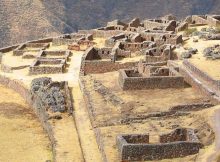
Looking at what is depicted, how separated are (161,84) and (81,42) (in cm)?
2430

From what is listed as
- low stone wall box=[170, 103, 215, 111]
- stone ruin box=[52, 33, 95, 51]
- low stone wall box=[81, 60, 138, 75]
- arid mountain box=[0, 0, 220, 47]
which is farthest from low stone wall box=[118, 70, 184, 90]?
arid mountain box=[0, 0, 220, 47]

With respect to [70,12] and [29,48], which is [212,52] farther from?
[70,12]

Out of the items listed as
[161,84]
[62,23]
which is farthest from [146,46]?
[62,23]

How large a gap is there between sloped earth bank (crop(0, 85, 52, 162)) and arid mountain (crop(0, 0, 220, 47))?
244 feet

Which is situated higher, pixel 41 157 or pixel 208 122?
pixel 208 122

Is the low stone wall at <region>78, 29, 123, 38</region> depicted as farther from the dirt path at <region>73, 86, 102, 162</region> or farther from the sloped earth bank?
the dirt path at <region>73, 86, 102, 162</region>

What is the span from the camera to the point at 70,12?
485ft

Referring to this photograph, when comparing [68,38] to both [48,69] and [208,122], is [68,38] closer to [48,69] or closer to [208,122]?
[48,69]

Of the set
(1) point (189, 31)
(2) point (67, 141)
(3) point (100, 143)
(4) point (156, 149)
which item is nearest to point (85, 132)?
(2) point (67, 141)

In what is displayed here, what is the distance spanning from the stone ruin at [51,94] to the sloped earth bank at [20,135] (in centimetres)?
158

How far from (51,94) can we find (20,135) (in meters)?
4.58

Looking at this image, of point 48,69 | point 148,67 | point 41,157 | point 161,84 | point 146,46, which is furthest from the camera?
point 146,46

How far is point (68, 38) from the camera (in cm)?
7038

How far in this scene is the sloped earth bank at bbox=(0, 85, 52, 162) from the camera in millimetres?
37938
